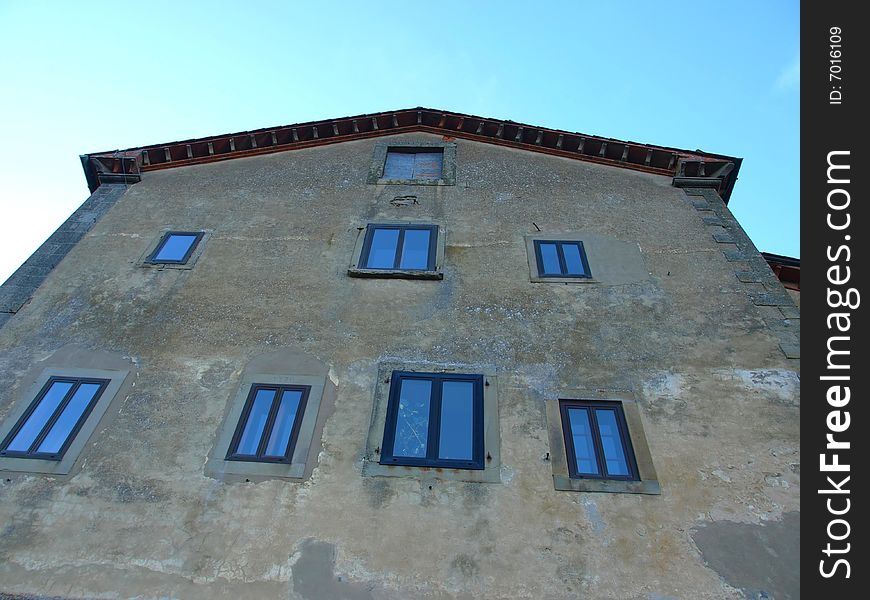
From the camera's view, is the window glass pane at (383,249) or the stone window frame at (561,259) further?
the window glass pane at (383,249)

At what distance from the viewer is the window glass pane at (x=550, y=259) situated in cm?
1139

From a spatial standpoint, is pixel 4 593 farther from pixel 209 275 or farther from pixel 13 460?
pixel 209 275

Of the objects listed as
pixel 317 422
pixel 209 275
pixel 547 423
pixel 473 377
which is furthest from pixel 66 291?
pixel 547 423

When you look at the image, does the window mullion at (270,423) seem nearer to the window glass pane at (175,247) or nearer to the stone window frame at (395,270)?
the stone window frame at (395,270)

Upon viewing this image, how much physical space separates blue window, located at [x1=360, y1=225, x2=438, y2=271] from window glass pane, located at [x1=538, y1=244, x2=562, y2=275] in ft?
5.92

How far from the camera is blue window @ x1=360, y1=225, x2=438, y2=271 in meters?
11.6

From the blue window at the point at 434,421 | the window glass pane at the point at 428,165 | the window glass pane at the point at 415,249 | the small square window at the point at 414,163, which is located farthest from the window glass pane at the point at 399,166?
the blue window at the point at 434,421

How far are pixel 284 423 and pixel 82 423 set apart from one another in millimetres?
2555

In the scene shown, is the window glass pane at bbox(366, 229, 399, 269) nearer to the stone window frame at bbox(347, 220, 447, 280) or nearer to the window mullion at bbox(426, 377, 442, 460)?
the stone window frame at bbox(347, 220, 447, 280)

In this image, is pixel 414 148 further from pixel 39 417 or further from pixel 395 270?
pixel 39 417

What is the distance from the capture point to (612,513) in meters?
7.83

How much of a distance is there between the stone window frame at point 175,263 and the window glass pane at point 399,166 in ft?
12.6

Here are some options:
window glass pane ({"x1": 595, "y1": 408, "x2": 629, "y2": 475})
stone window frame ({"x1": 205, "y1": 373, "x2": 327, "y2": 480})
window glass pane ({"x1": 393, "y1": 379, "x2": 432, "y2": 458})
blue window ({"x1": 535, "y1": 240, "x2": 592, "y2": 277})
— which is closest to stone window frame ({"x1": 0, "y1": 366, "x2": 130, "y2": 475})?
stone window frame ({"x1": 205, "y1": 373, "x2": 327, "y2": 480})
